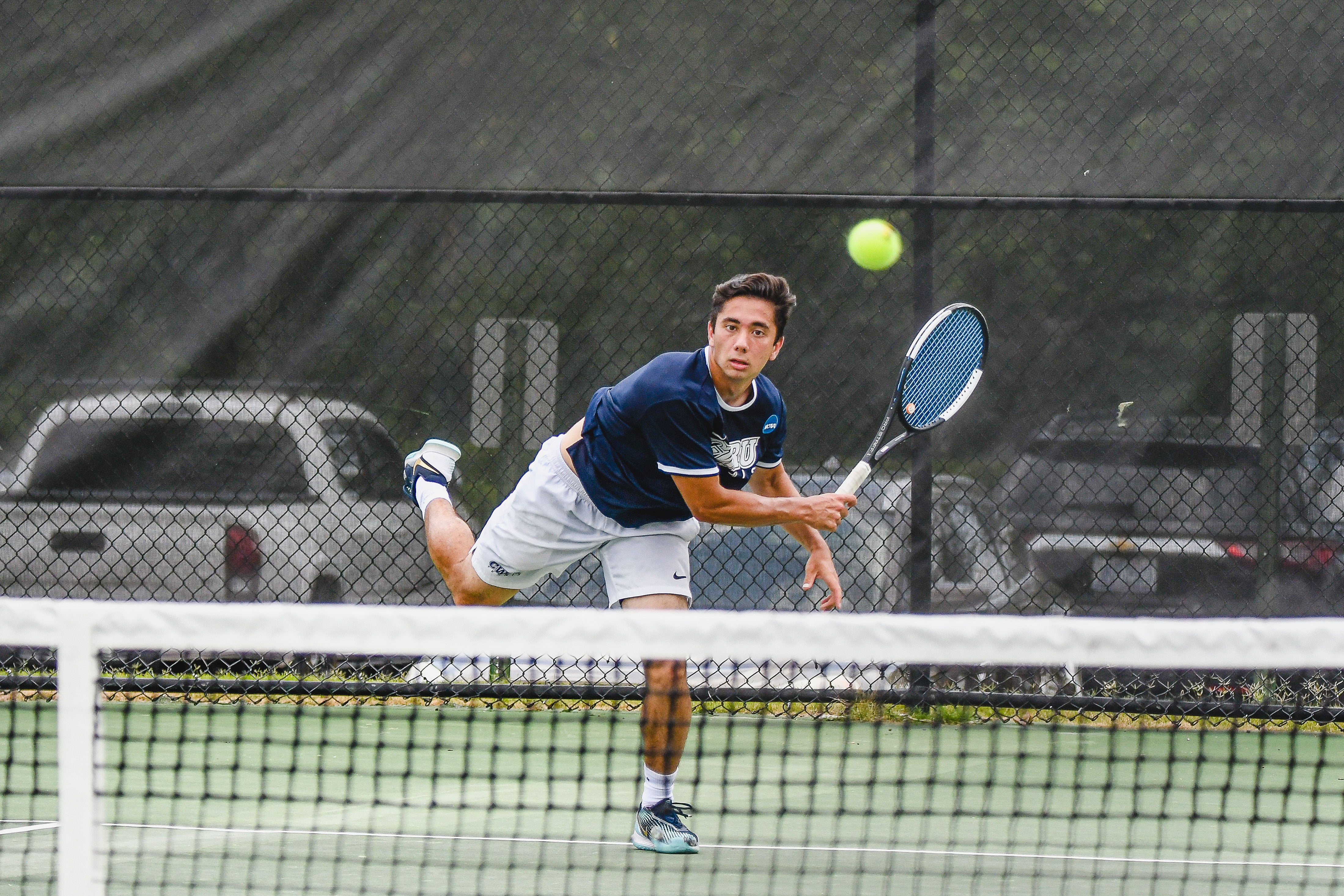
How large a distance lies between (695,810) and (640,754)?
234mm

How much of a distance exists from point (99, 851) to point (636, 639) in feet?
2.57

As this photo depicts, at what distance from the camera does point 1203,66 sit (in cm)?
489

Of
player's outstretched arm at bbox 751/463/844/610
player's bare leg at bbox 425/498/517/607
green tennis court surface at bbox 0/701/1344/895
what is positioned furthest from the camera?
player's bare leg at bbox 425/498/517/607

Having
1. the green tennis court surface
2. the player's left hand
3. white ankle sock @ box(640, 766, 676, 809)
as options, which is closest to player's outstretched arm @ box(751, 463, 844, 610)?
the player's left hand

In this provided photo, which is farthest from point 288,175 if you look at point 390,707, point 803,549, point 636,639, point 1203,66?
point 636,639

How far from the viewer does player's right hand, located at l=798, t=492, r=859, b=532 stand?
312cm

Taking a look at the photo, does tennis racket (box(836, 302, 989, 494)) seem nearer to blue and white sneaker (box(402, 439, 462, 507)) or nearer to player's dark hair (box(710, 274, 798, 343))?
player's dark hair (box(710, 274, 798, 343))

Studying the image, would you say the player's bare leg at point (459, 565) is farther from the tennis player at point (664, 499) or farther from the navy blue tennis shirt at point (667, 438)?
the navy blue tennis shirt at point (667, 438)

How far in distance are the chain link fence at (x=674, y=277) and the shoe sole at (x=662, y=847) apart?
5.76ft

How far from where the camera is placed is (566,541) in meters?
Answer: 3.58

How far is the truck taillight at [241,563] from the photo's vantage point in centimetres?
498

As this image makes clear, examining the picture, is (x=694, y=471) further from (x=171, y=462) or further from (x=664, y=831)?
(x=171, y=462)

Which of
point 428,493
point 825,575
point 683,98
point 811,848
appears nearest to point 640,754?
point 811,848

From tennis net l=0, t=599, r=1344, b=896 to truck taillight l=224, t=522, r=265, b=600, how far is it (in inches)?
10.1
